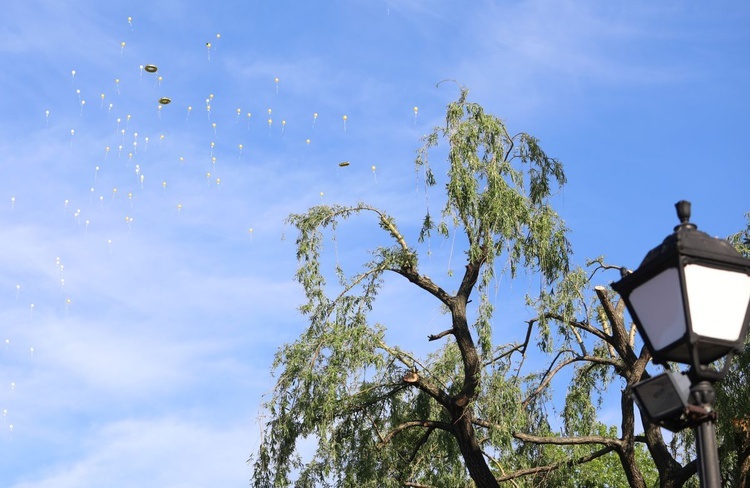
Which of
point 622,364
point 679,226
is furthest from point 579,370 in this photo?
point 679,226

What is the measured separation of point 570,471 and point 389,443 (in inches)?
112

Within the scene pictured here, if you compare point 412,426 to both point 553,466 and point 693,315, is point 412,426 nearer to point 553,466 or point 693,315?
point 553,466

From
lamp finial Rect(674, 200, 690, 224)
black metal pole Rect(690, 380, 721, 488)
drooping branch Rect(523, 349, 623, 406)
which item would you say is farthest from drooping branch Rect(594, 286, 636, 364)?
black metal pole Rect(690, 380, 721, 488)

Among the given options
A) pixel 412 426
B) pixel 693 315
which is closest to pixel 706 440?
pixel 693 315

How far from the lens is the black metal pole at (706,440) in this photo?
4.40 meters

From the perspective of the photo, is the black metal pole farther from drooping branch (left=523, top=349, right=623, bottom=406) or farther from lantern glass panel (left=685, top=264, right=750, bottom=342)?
drooping branch (left=523, top=349, right=623, bottom=406)

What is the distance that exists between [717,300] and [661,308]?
0.76ft

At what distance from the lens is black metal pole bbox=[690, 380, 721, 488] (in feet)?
14.4

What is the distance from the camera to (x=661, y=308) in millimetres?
4398

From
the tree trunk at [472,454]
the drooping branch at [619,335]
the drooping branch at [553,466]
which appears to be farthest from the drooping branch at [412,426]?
the drooping branch at [619,335]

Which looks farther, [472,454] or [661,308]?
[472,454]

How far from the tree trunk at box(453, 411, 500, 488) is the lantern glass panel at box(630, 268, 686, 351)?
10.6 meters

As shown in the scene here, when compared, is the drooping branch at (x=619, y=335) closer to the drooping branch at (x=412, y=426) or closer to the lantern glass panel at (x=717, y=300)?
the drooping branch at (x=412, y=426)

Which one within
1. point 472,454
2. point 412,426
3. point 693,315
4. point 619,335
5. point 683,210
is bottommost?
point 693,315
